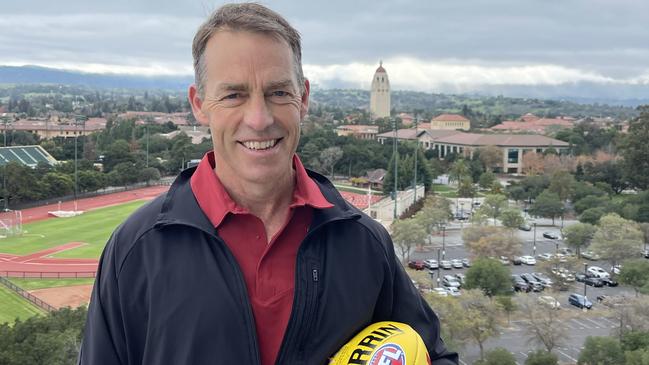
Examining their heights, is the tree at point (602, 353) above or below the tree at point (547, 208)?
above

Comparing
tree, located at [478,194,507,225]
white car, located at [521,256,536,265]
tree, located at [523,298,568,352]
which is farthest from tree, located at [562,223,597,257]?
tree, located at [523,298,568,352]

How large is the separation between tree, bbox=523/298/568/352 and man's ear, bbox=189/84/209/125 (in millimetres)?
14255

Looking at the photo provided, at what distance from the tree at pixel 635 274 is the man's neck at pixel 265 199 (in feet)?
65.4

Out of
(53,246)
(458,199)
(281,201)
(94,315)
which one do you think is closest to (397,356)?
(281,201)

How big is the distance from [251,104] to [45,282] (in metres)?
20.6

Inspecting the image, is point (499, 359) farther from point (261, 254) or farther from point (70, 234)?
point (70, 234)

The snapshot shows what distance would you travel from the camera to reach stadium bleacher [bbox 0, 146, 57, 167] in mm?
40344

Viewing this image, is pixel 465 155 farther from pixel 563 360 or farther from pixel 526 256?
pixel 563 360

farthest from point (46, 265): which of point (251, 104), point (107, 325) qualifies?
point (251, 104)

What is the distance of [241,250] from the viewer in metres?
1.80

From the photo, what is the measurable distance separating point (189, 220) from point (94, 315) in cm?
38

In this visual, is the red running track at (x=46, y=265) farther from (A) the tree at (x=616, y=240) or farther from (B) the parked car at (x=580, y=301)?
(A) the tree at (x=616, y=240)

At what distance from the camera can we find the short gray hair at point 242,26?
1.71 metres

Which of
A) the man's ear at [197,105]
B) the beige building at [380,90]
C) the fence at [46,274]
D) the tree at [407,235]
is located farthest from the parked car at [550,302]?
the beige building at [380,90]
